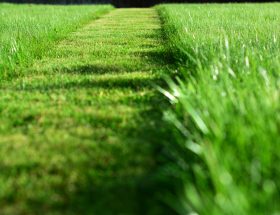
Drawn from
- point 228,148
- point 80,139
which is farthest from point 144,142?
point 228,148

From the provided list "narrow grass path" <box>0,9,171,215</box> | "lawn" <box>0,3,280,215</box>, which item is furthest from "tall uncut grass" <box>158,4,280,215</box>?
"narrow grass path" <box>0,9,171,215</box>

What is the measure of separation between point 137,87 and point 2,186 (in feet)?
7.26

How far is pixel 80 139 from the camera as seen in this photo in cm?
317

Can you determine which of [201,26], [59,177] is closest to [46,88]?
[59,177]

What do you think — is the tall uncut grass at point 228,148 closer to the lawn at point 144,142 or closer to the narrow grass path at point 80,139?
the lawn at point 144,142

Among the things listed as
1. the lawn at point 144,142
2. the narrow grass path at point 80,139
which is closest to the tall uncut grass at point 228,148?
the lawn at point 144,142

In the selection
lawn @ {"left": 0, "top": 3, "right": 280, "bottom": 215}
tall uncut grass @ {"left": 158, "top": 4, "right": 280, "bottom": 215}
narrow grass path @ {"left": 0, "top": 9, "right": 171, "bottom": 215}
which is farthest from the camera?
narrow grass path @ {"left": 0, "top": 9, "right": 171, "bottom": 215}

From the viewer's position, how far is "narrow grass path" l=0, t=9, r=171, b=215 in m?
2.44

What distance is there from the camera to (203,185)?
2281 millimetres

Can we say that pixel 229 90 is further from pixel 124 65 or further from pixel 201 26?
pixel 201 26

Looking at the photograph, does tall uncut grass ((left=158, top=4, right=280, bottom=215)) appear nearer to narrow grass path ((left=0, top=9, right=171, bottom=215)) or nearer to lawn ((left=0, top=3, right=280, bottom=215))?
lawn ((left=0, top=3, right=280, bottom=215))

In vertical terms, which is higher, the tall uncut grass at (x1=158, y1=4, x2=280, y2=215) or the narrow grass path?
the tall uncut grass at (x1=158, y1=4, x2=280, y2=215)

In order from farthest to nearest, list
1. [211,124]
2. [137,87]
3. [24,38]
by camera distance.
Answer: [24,38], [137,87], [211,124]

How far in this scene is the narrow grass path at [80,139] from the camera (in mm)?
2438
